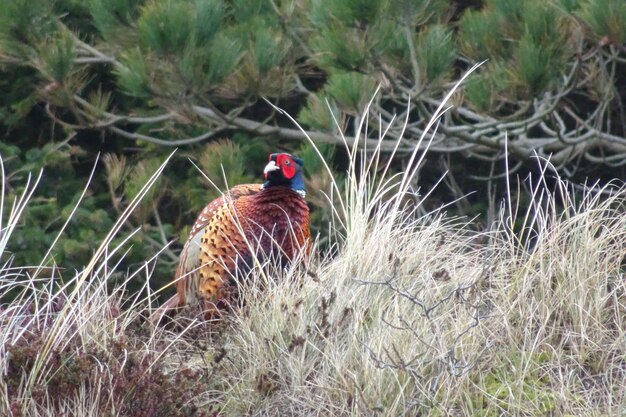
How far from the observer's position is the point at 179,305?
208 inches

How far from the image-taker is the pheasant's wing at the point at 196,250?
5.21 metres

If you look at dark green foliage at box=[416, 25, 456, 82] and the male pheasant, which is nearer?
the male pheasant

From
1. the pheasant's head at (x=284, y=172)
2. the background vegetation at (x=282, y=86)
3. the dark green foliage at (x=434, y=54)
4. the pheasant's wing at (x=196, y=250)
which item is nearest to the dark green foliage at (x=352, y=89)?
the background vegetation at (x=282, y=86)

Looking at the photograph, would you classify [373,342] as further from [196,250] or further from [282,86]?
[282,86]

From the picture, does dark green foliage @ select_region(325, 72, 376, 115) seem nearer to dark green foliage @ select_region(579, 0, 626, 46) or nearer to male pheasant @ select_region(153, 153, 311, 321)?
male pheasant @ select_region(153, 153, 311, 321)

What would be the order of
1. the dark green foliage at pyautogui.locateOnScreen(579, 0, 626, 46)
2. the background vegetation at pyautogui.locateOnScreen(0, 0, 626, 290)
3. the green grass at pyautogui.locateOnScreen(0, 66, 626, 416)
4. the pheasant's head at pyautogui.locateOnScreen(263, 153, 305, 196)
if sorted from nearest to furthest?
the green grass at pyautogui.locateOnScreen(0, 66, 626, 416) < the dark green foliage at pyautogui.locateOnScreen(579, 0, 626, 46) < the pheasant's head at pyautogui.locateOnScreen(263, 153, 305, 196) < the background vegetation at pyautogui.locateOnScreen(0, 0, 626, 290)

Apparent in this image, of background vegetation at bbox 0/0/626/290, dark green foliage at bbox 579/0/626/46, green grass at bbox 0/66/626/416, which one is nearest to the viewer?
green grass at bbox 0/66/626/416

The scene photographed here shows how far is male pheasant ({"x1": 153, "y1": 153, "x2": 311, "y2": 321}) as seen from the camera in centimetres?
501

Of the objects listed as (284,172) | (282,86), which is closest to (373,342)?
(284,172)

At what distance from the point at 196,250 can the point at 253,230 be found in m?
A: 0.46

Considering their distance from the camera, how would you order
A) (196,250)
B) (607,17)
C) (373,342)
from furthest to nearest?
(196,250) < (607,17) < (373,342)

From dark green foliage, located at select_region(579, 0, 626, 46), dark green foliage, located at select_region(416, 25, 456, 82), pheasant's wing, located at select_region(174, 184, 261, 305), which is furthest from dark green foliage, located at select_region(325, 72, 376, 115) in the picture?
dark green foliage, located at select_region(579, 0, 626, 46)

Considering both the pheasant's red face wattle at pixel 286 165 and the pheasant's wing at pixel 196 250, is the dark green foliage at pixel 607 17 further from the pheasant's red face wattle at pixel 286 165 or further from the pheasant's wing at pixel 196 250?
the pheasant's wing at pixel 196 250

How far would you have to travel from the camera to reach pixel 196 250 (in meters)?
5.38
